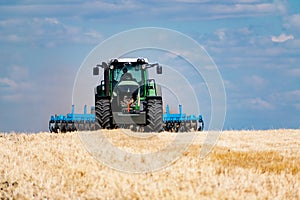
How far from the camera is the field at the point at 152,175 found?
9.71m

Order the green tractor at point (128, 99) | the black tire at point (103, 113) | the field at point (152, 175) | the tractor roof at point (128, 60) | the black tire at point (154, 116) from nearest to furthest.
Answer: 1. the field at point (152, 175)
2. the black tire at point (154, 116)
3. the green tractor at point (128, 99)
4. the black tire at point (103, 113)
5. the tractor roof at point (128, 60)

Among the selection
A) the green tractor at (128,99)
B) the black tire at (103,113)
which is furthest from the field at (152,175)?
the black tire at (103,113)

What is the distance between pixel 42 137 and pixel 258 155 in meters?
7.07

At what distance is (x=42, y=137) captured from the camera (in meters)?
19.2

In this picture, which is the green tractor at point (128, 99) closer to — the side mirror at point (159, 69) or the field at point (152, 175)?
the side mirror at point (159, 69)

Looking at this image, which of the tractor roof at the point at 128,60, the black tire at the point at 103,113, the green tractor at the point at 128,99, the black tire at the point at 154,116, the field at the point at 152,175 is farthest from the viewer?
the tractor roof at the point at 128,60

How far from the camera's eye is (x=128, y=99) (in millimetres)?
23422

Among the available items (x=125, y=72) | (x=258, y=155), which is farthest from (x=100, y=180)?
(x=125, y=72)

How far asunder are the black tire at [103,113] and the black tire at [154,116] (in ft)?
4.89

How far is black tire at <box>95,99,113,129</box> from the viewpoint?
23281 mm

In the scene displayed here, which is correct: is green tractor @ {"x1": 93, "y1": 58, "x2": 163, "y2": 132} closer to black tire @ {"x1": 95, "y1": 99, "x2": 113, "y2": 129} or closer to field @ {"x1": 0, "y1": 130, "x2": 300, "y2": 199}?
black tire @ {"x1": 95, "y1": 99, "x2": 113, "y2": 129}

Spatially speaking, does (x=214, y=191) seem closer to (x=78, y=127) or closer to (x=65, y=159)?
(x=65, y=159)

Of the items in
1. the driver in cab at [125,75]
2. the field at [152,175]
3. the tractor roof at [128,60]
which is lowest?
the field at [152,175]

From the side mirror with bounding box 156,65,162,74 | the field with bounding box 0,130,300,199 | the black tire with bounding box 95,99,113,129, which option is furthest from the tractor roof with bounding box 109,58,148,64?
the field with bounding box 0,130,300,199
